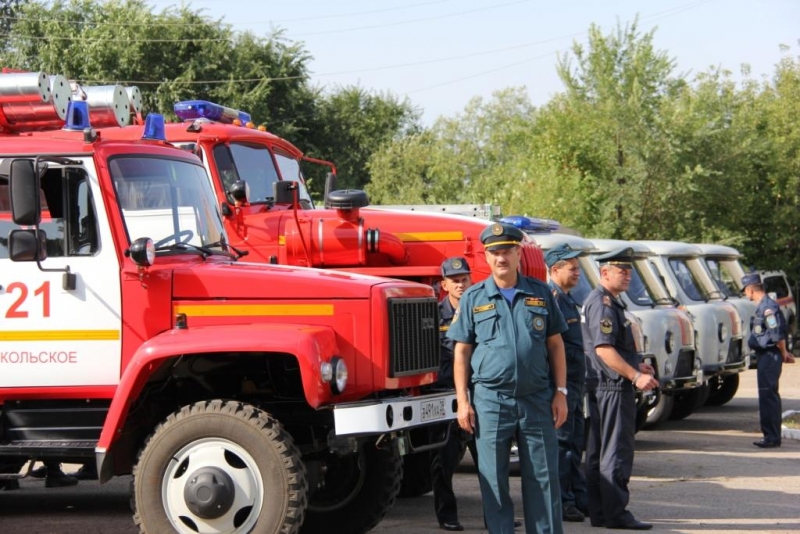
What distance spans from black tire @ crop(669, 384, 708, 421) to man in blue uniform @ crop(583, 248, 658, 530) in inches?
302

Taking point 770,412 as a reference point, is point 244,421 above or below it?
above

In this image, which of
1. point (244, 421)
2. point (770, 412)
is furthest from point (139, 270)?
point (770, 412)

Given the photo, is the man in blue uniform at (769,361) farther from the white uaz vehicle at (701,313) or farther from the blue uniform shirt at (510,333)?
the blue uniform shirt at (510,333)

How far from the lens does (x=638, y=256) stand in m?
15.1

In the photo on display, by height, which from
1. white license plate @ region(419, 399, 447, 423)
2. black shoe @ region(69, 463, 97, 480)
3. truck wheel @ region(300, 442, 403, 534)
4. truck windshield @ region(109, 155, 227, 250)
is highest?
truck windshield @ region(109, 155, 227, 250)

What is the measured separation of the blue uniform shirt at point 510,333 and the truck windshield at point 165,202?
6.56 ft

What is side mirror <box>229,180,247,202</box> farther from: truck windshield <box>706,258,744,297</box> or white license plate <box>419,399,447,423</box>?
truck windshield <box>706,258,744,297</box>

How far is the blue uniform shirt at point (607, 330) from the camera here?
8641 mm

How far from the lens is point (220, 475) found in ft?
23.3

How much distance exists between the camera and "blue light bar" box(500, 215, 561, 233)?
41.1 feet

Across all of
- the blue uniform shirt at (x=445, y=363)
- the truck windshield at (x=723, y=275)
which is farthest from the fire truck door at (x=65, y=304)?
the truck windshield at (x=723, y=275)

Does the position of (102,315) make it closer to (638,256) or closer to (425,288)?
(425,288)

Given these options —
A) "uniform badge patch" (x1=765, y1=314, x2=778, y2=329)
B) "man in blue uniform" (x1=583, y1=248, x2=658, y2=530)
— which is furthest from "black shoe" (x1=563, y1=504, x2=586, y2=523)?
"uniform badge patch" (x1=765, y1=314, x2=778, y2=329)

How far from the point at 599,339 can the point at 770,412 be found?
5.86 meters
